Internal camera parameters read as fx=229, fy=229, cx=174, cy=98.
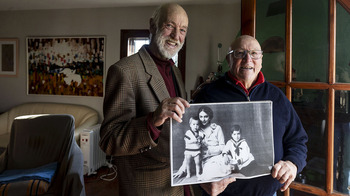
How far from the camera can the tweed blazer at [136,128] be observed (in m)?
0.83

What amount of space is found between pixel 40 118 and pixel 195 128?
2417 mm

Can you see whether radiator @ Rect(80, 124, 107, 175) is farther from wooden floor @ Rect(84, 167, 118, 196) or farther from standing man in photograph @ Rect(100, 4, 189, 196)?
standing man in photograph @ Rect(100, 4, 189, 196)

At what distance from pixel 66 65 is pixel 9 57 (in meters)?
1.27

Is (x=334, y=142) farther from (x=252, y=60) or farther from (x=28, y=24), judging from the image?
(x=28, y=24)

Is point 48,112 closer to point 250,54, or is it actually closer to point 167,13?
point 167,13

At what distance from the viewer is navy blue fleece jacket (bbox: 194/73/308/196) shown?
937 mm

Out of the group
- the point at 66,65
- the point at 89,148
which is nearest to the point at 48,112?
the point at 66,65

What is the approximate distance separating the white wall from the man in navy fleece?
2.47m

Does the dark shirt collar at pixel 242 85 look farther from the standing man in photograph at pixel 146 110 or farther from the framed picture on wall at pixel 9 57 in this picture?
the framed picture on wall at pixel 9 57

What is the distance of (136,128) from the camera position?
809 millimetres

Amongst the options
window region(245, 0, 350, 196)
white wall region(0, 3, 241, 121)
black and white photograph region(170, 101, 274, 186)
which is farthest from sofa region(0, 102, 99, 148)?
black and white photograph region(170, 101, 274, 186)

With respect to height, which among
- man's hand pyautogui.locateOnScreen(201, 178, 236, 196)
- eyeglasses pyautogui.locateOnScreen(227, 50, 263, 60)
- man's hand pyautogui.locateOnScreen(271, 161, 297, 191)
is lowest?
man's hand pyautogui.locateOnScreen(201, 178, 236, 196)

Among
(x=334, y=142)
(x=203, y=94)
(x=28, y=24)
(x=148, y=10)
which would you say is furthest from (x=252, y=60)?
(x=28, y=24)

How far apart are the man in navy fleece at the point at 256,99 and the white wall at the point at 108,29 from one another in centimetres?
247
